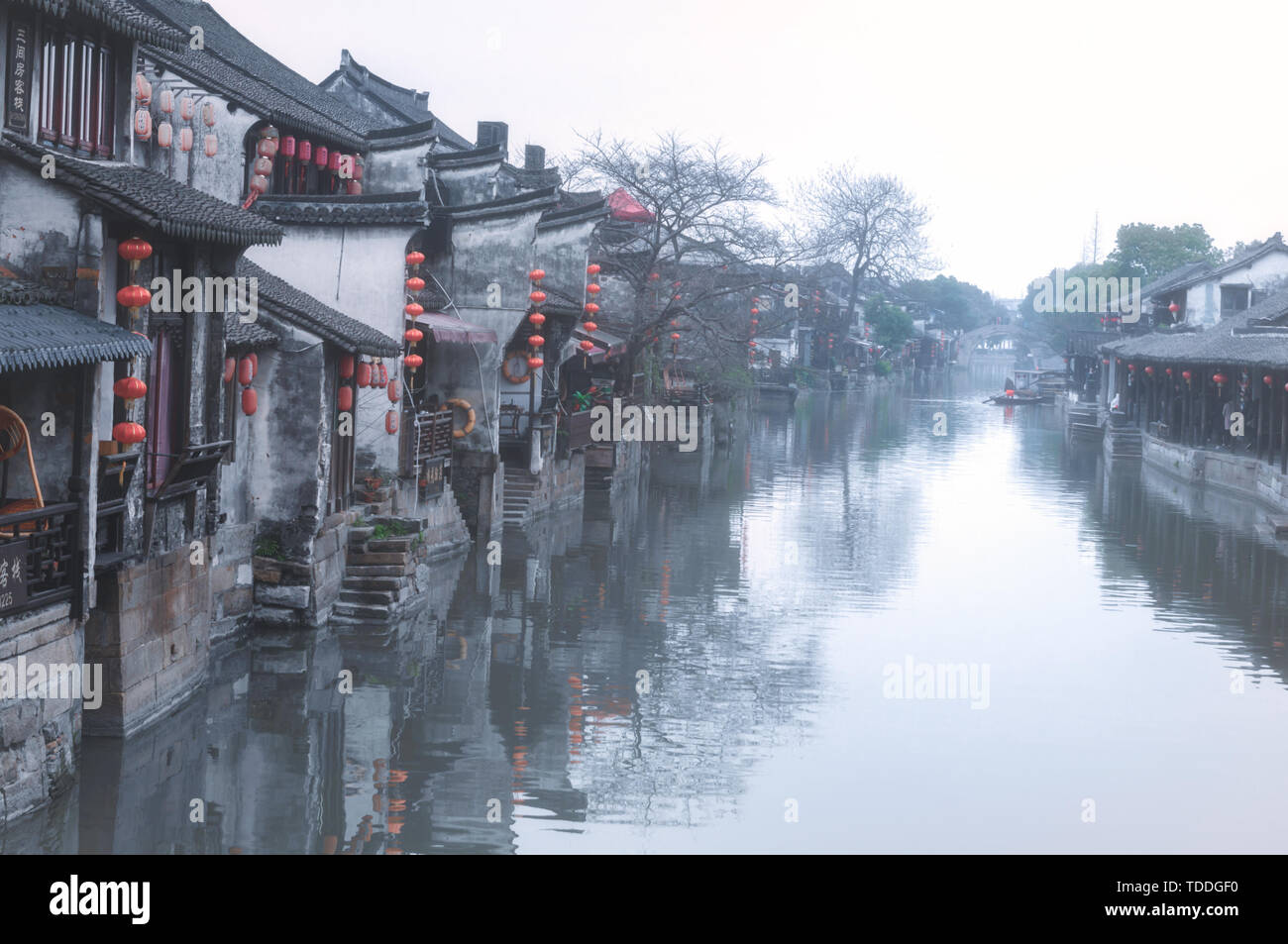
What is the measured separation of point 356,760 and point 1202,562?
18775 millimetres

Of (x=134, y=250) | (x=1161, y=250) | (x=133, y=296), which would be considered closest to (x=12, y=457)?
(x=133, y=296)

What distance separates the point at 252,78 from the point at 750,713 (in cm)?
1476

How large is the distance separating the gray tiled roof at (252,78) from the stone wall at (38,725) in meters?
8.57

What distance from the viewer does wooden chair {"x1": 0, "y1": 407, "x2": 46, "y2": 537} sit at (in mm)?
11273

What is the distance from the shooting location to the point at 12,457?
11.7 m

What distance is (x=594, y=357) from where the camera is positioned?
32.5 meters

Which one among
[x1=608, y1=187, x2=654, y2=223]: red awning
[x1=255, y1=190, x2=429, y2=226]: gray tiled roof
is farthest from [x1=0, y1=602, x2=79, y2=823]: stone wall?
[x1=608, y1=187, x2=654, y2=223]: red awning

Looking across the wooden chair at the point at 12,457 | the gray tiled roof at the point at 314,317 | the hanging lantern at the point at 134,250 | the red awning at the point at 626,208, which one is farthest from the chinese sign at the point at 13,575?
the red awning at the point at 626,208

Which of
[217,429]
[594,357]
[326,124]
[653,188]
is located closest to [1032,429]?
[653,188]

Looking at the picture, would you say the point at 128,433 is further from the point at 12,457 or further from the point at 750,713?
the point at 750,713

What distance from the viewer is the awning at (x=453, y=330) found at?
2322cm

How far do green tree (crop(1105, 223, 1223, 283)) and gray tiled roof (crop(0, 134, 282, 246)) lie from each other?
6962 centimetres

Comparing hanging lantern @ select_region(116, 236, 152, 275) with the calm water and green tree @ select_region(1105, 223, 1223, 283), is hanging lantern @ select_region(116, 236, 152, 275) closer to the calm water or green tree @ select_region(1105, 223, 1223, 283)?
the calm water
